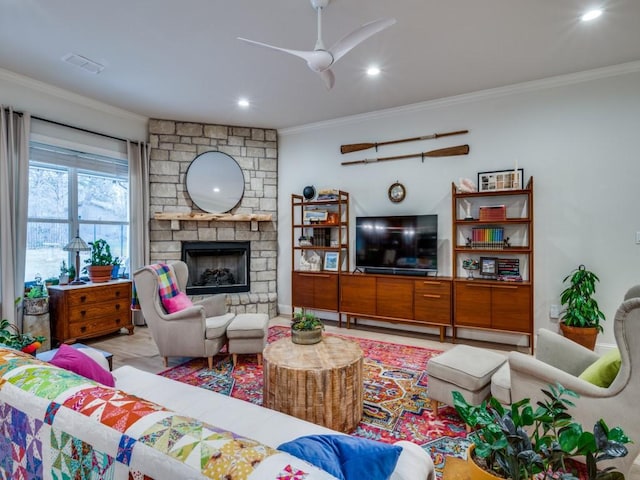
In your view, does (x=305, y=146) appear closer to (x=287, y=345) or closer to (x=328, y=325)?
(x=328, y=325)

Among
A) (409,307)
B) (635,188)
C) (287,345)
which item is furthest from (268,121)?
(635,188)

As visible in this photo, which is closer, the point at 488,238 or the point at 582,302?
the point at 582,302

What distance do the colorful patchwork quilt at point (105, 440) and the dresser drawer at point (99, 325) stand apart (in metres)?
3.15

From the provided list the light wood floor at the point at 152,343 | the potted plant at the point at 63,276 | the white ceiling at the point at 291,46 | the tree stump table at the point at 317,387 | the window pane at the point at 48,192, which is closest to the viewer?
the tree stump table at the point at 317,387

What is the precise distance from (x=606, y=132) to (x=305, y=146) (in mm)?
3614

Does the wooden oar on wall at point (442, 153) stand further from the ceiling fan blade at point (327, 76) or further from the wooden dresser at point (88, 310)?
the wooden dresser at point (88, 310)

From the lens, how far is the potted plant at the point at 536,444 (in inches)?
26.5

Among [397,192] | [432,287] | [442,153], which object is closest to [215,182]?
[397,192]

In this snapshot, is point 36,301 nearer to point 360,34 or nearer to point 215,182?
point 215,182

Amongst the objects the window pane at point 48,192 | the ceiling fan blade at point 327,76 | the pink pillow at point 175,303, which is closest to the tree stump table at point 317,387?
the pink pillow at point 175,303

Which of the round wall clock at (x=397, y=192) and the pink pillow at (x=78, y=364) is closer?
the pink pillow at (x=78, y=364)

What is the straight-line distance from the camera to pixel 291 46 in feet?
9.68

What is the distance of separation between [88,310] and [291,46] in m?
3.54

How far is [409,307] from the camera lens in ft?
13.1
